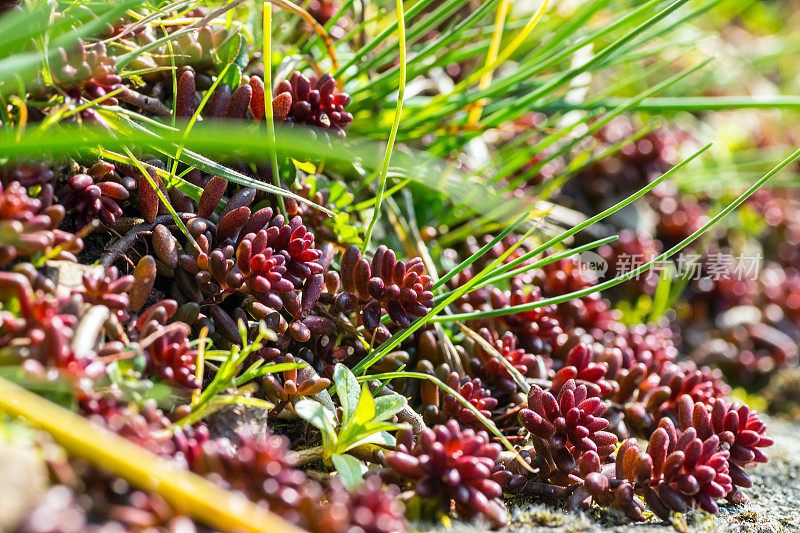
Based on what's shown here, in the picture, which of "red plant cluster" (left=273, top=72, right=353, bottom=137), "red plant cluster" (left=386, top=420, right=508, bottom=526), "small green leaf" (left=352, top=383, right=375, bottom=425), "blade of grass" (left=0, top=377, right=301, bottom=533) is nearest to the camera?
"blade of grass" (left=0, top=377, right=301, bottom=533)

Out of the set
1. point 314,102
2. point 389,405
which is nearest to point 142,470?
point 389,405

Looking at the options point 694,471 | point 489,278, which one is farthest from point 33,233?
point 694,471

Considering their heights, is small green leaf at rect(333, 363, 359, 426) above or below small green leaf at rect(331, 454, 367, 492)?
above

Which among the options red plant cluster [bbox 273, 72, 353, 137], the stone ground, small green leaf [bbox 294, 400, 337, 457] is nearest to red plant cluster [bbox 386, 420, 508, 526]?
the stone ground

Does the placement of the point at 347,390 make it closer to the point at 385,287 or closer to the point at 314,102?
the point at 385,287

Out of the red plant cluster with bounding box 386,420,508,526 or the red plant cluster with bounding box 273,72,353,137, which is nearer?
the red plant cluster with bounding box 386,420,508,526

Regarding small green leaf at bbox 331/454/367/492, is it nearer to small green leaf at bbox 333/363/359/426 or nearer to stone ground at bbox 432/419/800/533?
small green leaf at bbox 333/363/359/426
